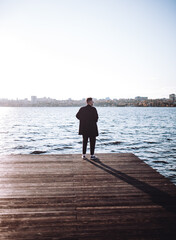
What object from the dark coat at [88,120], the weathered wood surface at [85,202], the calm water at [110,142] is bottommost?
the calm water at [110,142]

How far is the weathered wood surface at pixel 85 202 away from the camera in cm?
278

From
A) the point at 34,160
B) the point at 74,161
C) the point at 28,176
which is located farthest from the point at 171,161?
the point at 28,176

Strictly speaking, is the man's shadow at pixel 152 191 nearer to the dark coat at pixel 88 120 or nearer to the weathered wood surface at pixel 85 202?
the weathered wood surface at pixel 85 202

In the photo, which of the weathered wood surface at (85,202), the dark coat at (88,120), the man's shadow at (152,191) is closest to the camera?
the weathered wood surface at (85,202)

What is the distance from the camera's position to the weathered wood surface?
2.78 m

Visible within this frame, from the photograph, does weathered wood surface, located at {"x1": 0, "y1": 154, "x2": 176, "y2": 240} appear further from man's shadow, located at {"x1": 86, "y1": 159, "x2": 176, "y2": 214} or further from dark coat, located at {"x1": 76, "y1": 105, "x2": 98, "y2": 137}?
dark coat, located at {"x1": 76, "y1": 105, "x2": 98, "y2": 137}

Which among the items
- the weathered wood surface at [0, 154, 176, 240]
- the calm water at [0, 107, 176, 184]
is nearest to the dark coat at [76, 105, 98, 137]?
the weathered wood surface at [0, 154, 176, 240]

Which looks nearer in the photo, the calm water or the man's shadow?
the man's shadow

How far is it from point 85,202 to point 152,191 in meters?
1.40

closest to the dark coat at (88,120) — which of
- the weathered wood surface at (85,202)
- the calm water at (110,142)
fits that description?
the weathered wood surface at (85,202)

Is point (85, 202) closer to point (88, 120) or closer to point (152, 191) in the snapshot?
point (152, 191)

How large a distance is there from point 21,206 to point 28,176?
143cm

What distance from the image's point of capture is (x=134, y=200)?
3.64 m

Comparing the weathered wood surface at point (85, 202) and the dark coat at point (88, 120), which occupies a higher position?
the dark coat at point (88, 120)
